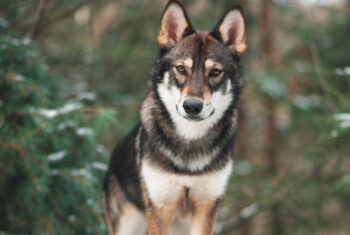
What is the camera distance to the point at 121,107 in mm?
6824

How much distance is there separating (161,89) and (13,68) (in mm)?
1749

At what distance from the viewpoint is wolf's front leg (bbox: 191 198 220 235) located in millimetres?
3020

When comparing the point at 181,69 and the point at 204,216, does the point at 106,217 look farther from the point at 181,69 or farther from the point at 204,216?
the point at 181,69

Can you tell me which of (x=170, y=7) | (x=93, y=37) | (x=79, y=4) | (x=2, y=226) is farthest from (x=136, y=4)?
(x=2, y=226)

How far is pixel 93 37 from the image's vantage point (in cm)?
660

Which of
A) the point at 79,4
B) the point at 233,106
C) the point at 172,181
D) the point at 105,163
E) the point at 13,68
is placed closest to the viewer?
the point at 172,181

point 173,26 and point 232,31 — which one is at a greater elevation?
point 173,26

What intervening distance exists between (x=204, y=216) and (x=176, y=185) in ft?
1.19

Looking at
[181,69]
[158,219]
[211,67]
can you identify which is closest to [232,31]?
[211,67]

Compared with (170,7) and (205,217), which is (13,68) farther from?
(205,217)

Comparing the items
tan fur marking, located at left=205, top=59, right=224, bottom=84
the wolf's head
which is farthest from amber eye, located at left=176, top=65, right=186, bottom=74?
tan fur marking, located at left=205, top=59, right=224, bottom=84

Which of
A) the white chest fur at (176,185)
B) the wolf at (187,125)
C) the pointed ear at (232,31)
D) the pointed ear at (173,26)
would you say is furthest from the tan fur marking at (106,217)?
the pointed ear at (232,31)

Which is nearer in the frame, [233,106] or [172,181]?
[172,181]

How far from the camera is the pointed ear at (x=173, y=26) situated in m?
3.05
